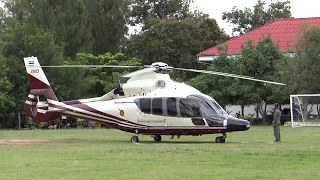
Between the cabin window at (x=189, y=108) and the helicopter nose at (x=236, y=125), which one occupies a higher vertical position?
the cabin window at (x=189, y=108)

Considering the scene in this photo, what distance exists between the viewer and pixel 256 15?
246ft

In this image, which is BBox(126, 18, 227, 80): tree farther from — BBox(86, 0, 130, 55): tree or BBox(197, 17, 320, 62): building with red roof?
BBox(197, 17, 320, 62): building with red roof

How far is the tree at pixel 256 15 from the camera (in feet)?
246

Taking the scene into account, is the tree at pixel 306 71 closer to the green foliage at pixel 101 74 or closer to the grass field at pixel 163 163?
the green foliage at pixel 101 74

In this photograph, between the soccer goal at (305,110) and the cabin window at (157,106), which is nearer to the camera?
the cabin window at (157,106)

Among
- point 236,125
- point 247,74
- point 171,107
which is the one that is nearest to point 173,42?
point 247,74

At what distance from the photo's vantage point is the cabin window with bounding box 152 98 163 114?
27.1 meters

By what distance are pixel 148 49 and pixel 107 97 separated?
36.0 metres

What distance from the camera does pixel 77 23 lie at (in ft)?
214

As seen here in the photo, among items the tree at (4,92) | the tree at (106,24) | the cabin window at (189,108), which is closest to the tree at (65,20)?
the tree at (106,24)

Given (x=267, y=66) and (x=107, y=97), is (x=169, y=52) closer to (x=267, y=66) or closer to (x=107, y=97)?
(x=267, y=66)

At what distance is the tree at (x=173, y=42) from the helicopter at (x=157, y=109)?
34.8 metres

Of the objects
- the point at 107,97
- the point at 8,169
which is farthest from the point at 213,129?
the point at 8,169

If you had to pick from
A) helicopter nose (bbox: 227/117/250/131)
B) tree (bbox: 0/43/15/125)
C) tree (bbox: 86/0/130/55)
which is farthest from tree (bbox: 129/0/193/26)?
helicopter nose (bbox: 227/117/250/131)
